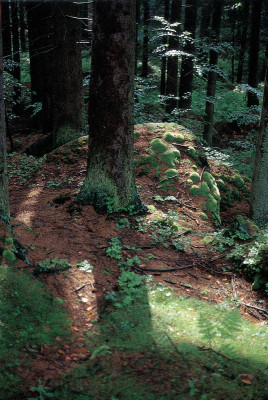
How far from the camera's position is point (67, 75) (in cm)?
966

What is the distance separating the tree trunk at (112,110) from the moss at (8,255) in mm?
2513

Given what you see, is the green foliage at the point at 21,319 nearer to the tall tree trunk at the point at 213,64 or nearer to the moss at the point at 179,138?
the moss at the point at 179,138

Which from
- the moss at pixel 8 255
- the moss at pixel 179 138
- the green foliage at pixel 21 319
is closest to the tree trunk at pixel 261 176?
the moss at pixel 179 138

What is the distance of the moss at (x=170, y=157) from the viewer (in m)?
8.82

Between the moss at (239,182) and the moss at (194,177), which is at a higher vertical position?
the moss at (194,177)

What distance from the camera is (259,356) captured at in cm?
340

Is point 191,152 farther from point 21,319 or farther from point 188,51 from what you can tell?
point 188,51

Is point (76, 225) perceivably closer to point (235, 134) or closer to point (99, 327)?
point (99, 327)

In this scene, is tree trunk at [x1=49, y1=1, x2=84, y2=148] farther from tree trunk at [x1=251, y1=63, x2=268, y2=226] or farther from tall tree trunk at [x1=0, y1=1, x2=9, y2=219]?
tall tree trunk at [x1=0, y1=1, x2=9, y2=219]

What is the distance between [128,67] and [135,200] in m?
2.55

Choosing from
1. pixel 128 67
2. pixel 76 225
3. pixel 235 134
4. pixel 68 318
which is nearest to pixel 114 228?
pixel 76 225

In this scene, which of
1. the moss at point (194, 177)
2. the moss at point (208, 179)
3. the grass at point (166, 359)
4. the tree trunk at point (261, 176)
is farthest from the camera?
the moss at point (208, 179)

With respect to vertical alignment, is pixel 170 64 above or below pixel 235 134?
above

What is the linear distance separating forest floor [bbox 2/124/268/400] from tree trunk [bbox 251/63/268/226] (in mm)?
1034
